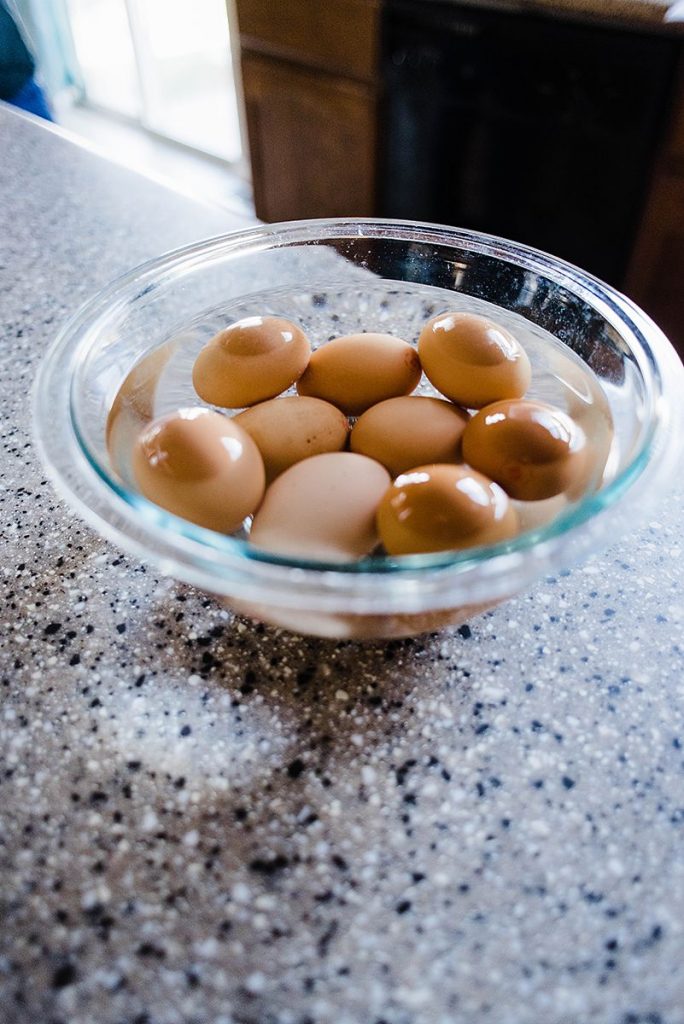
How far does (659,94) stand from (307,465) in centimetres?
151

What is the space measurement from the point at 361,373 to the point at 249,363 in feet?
0.30

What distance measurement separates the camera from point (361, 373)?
592 mm

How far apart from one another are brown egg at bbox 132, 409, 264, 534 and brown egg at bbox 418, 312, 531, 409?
7.3 inches

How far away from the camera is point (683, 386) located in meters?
0.49

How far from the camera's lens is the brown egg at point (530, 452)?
0.48 metres

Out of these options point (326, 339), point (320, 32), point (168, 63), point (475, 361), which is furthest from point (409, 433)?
point (168, 63)

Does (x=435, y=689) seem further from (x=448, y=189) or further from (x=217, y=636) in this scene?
(x=448, y=189)

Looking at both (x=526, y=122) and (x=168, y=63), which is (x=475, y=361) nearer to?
(x=526, y=122)

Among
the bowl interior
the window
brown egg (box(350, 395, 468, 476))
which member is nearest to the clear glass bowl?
the bowl interior

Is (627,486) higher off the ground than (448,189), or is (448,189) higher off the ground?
(627,486)

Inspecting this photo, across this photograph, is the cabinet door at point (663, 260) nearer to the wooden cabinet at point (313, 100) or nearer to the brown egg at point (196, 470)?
the wooden cabinet at point (313, 100)

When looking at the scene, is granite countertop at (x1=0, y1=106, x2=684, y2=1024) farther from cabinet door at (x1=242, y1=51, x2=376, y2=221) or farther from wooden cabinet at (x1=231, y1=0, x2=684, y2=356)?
cabinet door at (x1=242, y1=51, x2=376, y2=221)

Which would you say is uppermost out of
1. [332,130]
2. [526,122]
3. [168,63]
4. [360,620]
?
[360,620]

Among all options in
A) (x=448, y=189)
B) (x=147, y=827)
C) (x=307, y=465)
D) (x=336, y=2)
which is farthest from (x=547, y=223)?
(x=147, y=827)
